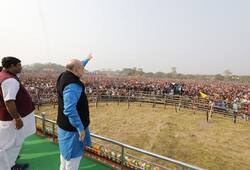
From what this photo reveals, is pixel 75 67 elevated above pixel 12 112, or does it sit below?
above

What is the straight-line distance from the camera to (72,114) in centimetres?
268

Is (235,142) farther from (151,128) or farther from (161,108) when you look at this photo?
(161,108)

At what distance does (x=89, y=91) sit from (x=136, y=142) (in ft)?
36.7

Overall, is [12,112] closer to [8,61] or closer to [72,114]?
[8,61]

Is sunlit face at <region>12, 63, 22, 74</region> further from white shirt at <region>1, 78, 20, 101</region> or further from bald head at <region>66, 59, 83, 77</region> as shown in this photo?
bald head at <region>66, 59, 83, 77</region>

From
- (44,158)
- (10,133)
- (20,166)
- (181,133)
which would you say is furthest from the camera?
(181,133)

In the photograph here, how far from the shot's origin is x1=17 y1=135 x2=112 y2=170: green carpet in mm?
4449

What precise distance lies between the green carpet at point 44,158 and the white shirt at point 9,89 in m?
1.87

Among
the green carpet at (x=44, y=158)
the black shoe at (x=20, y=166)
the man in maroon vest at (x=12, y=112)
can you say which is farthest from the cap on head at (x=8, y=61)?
the green carpet at (x=44, y=158)

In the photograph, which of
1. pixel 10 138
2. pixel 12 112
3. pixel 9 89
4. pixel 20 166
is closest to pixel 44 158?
pixel 20 166

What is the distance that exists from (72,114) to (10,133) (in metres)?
1.05

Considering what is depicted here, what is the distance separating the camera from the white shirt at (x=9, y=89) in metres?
2.96

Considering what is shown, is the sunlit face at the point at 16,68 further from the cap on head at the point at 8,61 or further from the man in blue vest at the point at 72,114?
the man in blue vest at the point at 72,114

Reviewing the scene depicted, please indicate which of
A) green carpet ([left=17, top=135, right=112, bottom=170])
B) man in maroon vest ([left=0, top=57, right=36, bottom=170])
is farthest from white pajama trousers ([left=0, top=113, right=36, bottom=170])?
green carpet ([left=17, top=135, right=112, bottom=170])
